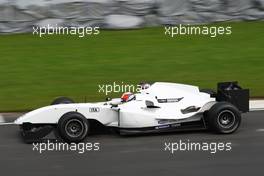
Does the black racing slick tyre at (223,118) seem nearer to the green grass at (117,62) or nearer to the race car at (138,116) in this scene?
the race car at (138,116)

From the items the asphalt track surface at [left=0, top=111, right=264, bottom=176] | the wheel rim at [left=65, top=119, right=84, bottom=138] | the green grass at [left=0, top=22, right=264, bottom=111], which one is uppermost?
the green grass at [left=0, top=22, right=264, bottom=111]

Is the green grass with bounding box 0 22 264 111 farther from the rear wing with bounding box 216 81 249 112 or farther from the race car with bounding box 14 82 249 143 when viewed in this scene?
the rear wing with bounding box 216 81 249 112

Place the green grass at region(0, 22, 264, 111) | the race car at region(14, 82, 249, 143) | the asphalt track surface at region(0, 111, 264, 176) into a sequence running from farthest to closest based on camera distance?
the green grass at region(0, 22, 264, 111)
the race car at region(14, 82, 249, 143)
the asphalt track surface at region(0, 111, 264, 176)

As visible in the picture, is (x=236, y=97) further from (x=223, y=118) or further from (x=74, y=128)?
(x=74, y=128)

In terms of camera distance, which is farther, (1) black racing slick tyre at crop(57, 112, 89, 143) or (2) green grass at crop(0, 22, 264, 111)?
(2) green grass at crop(0, 22, 264, 111)

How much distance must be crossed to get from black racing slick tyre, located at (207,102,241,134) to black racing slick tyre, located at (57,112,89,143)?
1974 millimetres

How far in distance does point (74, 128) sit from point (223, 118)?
2.36 meters

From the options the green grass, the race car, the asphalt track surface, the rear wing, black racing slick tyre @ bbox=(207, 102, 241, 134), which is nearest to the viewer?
the asphalt track surface

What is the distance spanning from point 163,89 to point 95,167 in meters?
2.32

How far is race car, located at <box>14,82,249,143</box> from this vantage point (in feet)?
32.4

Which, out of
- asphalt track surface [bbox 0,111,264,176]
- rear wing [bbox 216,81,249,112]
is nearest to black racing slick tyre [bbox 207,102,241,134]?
asphalt track surface [bbox 0,111,264,176]

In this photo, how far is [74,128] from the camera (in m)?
9.88

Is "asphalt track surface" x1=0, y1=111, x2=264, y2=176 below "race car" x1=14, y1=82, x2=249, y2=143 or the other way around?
below

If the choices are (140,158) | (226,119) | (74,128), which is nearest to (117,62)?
(226,119)
